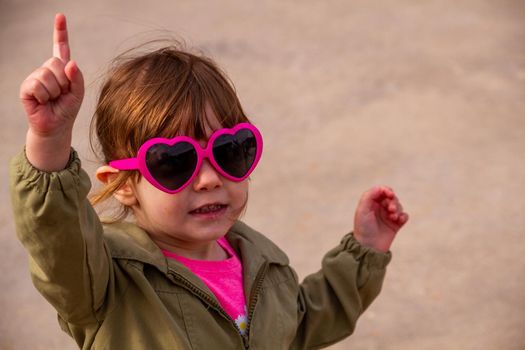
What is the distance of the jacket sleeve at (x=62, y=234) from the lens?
5.54 ft

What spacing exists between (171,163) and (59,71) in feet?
1.47

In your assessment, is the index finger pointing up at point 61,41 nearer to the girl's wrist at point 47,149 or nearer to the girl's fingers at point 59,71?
the girl's fingers at point 59,71

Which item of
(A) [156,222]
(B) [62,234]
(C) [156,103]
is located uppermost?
(C) [156,103]

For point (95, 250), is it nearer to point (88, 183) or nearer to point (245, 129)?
point (88, 183)

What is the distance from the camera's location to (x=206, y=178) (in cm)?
208

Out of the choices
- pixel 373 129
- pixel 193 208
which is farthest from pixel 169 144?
pixel 373 129

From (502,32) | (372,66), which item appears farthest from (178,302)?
(502,32)

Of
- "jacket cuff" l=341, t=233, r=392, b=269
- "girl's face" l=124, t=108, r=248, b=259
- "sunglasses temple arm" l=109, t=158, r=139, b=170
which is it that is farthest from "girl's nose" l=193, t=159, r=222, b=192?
"jacket cuff" l=341, t=233, r=392, b=269

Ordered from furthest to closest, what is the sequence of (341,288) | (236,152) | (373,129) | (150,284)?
(373,129)
(341,288)
(236,152)
(150,284)

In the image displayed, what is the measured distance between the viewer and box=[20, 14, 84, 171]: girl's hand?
163 cm

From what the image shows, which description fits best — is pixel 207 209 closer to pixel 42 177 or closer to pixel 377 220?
pixel 42 177

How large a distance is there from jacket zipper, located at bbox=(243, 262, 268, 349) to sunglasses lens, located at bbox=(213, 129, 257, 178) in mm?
285

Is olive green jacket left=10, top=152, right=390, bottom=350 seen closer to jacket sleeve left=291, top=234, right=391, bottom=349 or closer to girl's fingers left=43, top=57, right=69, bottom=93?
jacket sleeve left=291, top=234, right=391, bottom=349

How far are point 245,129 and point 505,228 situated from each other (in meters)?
2.47
